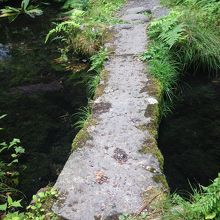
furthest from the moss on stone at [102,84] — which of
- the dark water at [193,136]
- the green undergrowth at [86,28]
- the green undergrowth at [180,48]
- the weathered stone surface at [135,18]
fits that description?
the weathered stone surface at [135,18]

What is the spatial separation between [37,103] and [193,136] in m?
2.75

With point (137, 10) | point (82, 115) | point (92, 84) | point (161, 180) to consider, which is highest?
point (137, 10)

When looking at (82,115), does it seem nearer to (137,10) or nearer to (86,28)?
(86,28)

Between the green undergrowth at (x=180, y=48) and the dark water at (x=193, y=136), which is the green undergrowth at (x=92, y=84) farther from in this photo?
the dark water at (x=193, y=136)

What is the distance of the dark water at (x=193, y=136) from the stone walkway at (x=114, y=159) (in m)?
0.46

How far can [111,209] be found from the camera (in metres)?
4.08

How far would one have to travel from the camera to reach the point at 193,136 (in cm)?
570

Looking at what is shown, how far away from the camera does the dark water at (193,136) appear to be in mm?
5020

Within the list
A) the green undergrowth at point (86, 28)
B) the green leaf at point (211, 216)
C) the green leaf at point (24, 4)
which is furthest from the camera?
the green leaf at point (24, 4)

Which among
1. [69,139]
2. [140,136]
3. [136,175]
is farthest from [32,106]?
[136,175]

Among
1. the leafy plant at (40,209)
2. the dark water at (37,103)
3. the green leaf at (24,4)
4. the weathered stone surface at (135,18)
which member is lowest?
the dark water at (37,103)

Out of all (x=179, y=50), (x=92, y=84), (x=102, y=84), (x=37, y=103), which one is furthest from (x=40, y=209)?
(x=179, y=50)

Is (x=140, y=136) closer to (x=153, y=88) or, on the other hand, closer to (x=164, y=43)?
(x=153, y=88)

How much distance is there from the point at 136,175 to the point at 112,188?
335 millimetres
